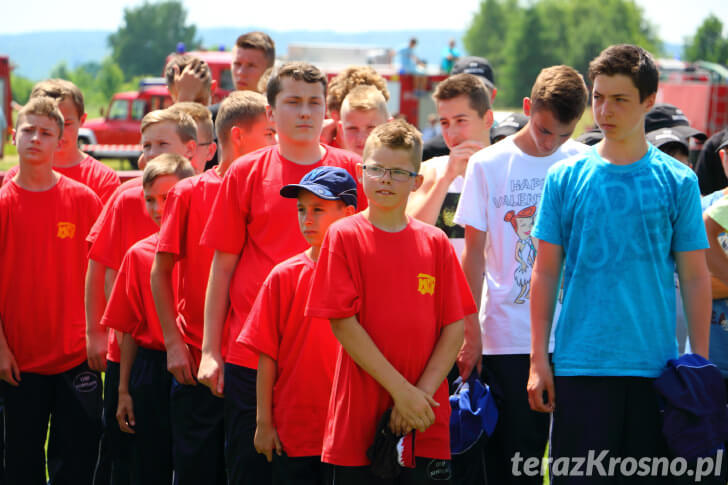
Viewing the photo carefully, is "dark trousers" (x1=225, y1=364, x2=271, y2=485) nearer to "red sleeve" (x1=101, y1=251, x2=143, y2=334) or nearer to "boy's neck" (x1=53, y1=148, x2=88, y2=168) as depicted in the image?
"red sleeve" (x1=101, y1=251, x2=143, y2=334)

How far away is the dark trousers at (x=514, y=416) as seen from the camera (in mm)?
4121

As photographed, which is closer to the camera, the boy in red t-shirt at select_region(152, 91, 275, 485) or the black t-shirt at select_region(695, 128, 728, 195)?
the boy in red t-shirt at select_region(152, 91, 275, 485)

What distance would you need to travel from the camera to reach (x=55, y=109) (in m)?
5.16

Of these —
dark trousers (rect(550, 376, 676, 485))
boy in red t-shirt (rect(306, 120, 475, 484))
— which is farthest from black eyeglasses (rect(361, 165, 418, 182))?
dark trousers (rect(550, 376, 676, 485))

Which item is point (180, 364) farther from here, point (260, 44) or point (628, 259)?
point (260, 44)

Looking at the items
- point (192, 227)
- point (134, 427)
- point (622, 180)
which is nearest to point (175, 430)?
point (134, 427)

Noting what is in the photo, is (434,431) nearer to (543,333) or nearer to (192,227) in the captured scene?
(543,333)

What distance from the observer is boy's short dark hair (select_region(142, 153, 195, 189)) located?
4.57m

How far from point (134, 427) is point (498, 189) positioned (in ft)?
7.12

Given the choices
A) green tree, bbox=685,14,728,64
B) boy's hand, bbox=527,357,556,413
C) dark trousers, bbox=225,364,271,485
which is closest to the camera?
boy's hand, bbox=527,357,556,413

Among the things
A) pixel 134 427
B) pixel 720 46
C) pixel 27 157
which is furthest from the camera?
pixel 720 46

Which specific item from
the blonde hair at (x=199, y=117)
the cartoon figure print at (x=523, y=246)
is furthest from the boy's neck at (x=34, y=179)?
the cartoon figure print at (x=523, y=246)

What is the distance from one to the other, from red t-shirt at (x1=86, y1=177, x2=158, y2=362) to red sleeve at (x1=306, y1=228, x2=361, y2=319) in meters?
1.78

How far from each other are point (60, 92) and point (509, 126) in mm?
2996
